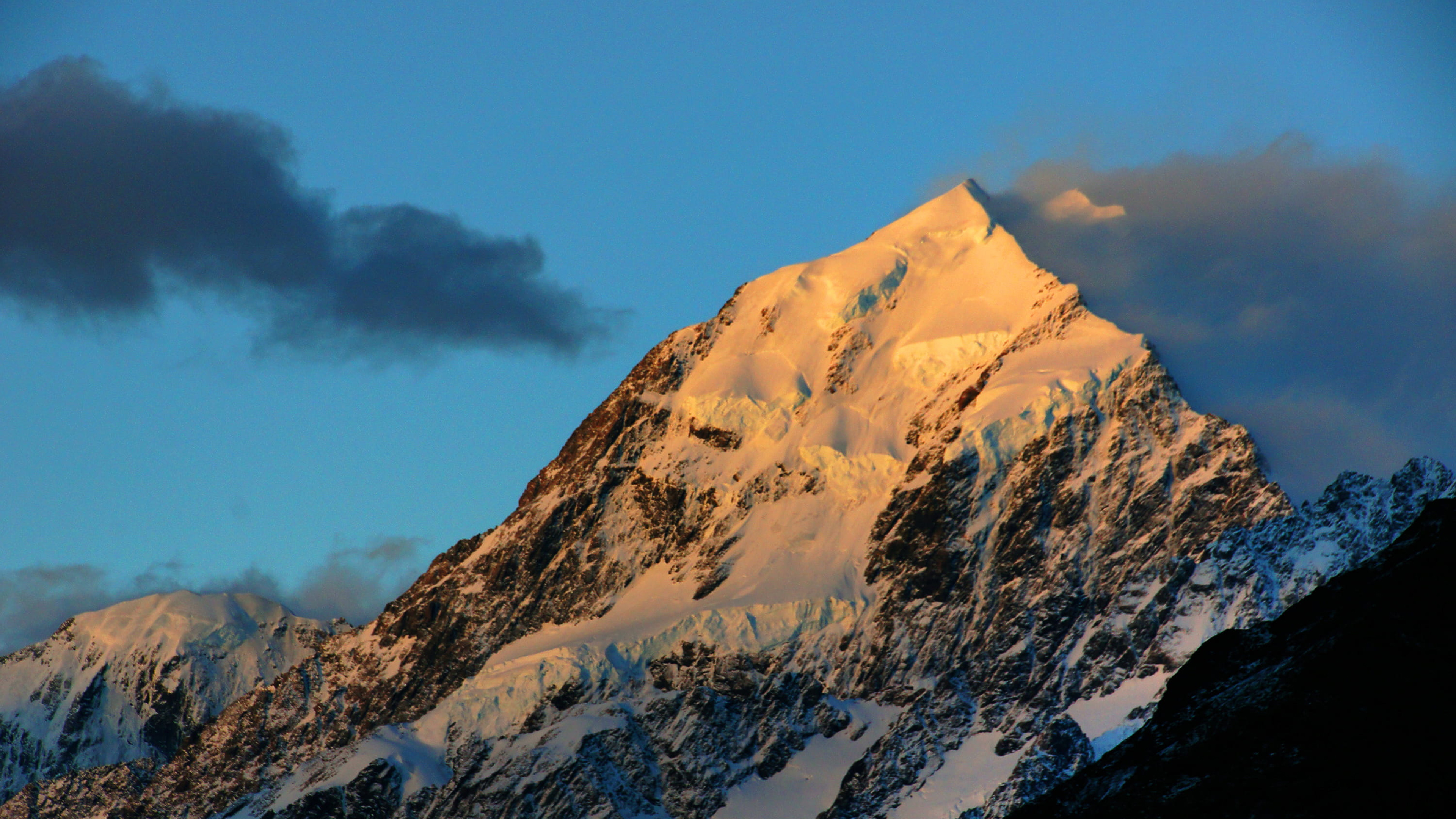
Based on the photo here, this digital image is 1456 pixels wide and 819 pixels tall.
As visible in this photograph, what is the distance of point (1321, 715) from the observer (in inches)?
2501

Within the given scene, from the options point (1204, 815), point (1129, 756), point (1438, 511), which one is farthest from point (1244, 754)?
point (1438, 511)

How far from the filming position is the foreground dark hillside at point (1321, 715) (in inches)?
2376

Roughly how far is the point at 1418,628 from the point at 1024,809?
2047cm

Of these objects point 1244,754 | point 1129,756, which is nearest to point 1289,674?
point 1244,754

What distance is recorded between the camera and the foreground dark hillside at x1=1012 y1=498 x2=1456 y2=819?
6034 centimetres

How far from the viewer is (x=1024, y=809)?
78.8 metres

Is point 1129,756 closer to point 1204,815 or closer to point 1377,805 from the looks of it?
point 1204,815

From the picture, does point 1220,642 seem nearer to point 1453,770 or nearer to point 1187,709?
point 1187,709

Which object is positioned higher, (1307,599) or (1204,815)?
(1307,599)

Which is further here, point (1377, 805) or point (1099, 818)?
point (1099, 818)

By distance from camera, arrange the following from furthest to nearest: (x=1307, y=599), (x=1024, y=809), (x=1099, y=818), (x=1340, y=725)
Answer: (x=1024, y=809) → (x=1307, y=599) → (x=1099, y=818) → (x=1340, y=725)

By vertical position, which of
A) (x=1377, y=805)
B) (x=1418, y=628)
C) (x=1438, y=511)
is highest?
(x=1438, y=511)

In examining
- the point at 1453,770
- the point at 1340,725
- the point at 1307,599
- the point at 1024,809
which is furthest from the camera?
the point at 1024,809

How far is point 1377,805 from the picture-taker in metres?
59.0
